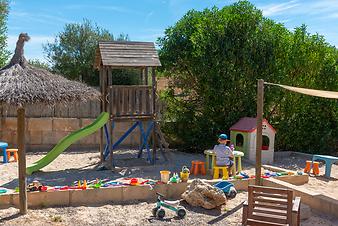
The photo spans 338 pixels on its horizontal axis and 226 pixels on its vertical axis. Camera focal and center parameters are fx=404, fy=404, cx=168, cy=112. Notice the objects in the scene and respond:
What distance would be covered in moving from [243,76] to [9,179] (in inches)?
316

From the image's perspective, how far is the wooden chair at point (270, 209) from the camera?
6.03 meters

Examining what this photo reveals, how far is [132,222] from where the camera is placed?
659 centimetres

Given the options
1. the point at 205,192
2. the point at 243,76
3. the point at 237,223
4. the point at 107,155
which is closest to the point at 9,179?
the point at 107,155

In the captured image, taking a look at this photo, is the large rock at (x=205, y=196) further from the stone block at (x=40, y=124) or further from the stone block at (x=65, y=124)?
the stone block at (x=40, y=124)

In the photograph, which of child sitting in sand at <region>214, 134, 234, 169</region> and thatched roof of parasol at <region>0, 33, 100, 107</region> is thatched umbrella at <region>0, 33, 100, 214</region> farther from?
child sitting in sand at <region>214, 134, 234, 169</region>

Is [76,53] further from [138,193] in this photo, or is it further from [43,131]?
[138,193]

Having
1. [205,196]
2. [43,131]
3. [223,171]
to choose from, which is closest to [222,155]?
[223,171]

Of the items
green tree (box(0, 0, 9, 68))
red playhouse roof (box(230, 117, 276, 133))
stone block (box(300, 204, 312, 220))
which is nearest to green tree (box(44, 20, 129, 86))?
green tree (box(0, 0, 9, 68))

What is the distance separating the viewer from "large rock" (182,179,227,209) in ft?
23.8

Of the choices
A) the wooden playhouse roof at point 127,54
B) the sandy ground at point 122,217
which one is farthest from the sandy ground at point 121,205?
the wooden playhouse roof at point 127,54

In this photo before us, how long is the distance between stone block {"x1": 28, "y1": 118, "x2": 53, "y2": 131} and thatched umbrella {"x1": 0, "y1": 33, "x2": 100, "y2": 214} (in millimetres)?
6962

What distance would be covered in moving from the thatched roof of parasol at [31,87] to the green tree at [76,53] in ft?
37.2

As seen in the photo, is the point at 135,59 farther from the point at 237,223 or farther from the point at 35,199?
the point at 237,223

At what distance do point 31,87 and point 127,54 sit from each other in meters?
4.82
